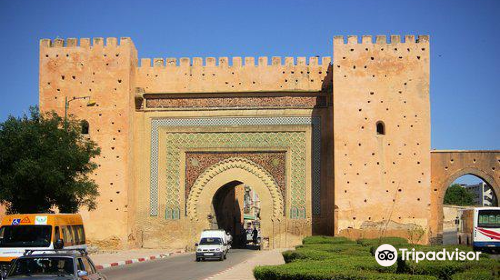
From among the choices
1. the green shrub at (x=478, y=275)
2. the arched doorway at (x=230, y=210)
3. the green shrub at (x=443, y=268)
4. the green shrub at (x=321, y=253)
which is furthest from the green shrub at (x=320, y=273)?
the arched doorway at (x=230, y=210)

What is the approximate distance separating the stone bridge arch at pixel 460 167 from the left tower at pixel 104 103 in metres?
10.9

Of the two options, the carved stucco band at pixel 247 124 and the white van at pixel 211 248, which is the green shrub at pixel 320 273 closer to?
the white van at pixel 211 248

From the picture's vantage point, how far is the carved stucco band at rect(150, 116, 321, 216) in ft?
81.8

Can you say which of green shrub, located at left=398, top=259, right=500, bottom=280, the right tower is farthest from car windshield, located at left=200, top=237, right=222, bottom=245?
green shrub, located at left=398, top=259, right=500, bottom=280

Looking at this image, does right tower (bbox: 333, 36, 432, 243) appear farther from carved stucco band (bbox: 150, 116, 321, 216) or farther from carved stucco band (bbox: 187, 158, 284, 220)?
carved stucco band (bbox: 187, 158, 284, 220)

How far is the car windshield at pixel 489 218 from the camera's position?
62.9 ft

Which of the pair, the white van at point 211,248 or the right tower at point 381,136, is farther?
the right tower at point 381,136

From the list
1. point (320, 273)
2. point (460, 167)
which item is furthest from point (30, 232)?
point (460, 167)

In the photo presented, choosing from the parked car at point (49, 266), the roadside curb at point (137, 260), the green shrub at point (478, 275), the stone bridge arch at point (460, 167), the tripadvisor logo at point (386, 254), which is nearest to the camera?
the parked car at point (49, 266)

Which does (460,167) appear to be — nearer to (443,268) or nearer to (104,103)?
(104,103)

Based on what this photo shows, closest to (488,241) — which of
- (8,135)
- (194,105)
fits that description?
(194,105)

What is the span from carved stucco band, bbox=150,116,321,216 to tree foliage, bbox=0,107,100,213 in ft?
19.8

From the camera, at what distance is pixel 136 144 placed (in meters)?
25.6

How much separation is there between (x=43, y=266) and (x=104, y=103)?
16.7m
